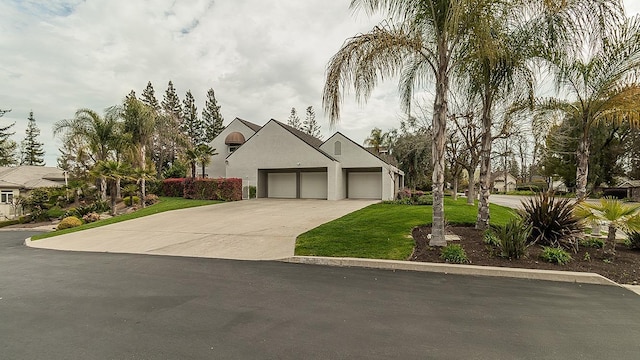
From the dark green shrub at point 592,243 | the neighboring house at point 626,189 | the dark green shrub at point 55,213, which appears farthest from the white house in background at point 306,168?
the neighboring house at point 626,189

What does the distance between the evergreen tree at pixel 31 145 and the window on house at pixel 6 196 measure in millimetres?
33045

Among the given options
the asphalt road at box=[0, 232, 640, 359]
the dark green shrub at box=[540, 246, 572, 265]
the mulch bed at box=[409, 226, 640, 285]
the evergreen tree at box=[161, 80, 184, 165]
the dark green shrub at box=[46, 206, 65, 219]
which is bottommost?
the dark green shrub at box=[46, 206, 65, 219]

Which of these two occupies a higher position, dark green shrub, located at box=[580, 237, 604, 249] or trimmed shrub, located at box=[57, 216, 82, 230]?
dark green shrub, located at box=[580, 237, 604, 249]

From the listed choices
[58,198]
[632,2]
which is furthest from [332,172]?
[58,198]

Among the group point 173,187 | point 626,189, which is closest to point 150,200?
point 173,187

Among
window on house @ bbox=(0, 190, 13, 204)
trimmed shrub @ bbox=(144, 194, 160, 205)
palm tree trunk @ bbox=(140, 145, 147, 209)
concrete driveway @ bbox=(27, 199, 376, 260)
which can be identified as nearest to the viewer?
concrete driveway @ bbox=(27, 199, 376, 260)

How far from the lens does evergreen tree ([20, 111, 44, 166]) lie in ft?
159

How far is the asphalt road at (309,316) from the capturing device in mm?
2820

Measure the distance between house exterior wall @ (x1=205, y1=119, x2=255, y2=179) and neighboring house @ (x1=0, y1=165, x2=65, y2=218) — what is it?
13.1 m

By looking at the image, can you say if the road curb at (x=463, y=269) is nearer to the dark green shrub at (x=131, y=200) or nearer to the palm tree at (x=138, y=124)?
the palm tree at (x=138, y=124)

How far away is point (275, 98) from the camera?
2241 cm

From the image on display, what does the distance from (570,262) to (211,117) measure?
158 ft

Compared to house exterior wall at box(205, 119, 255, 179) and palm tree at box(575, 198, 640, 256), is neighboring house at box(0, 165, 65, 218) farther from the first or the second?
palm tree at box(575, 198, 640, 256)

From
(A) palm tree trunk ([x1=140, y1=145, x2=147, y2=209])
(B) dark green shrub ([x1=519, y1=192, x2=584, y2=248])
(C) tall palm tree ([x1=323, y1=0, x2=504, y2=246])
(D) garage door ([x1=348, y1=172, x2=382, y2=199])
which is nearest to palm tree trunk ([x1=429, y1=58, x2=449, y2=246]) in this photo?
(C) tall palm tree ([x1=323, y1=0, x2=504, y2=246])
